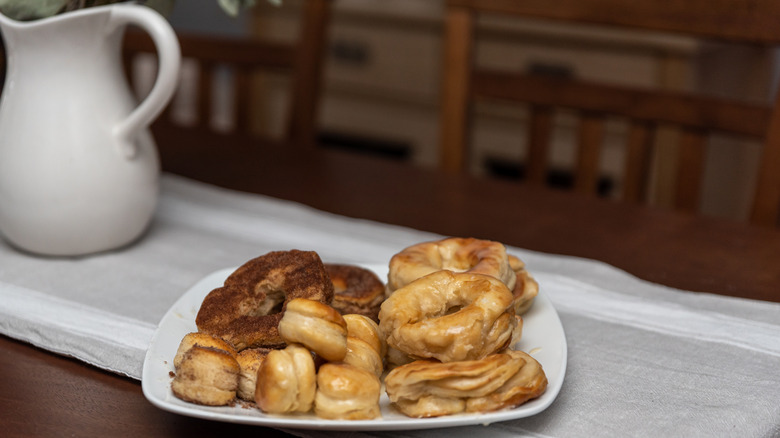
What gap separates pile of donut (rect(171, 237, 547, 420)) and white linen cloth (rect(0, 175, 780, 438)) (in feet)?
0.15

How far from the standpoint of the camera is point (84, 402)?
58 cm

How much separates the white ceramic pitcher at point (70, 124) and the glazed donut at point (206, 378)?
35 centimetres

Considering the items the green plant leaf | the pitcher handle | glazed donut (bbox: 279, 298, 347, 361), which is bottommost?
glazed donut (bbox: 279, 298, 347, 361)

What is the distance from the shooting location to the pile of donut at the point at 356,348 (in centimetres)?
50

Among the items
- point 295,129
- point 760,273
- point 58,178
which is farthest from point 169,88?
point 295,129

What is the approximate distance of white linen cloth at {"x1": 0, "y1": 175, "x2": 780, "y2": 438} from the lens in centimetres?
56

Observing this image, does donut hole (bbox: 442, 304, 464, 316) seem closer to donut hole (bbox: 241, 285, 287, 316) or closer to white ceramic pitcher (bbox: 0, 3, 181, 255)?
donut hole (bbox: 241, 285, 287, 316)

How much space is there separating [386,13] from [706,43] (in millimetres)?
997

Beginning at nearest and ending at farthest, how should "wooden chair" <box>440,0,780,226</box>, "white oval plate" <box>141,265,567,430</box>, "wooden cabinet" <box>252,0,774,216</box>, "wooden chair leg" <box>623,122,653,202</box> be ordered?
"white oval plate" <box>141,265,567,430</box> < "wooden chair" <box>440,0,780,226</box> < "wooden chair leg" <box>623,122,653,202</box> < "wooden cabinet" <box>252,0,774,216</box>

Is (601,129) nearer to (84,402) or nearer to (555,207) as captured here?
(555,207)

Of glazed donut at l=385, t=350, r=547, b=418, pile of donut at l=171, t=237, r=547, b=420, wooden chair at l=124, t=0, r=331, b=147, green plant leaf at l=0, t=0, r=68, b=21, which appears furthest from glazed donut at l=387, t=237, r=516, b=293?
wooden chair at l=124, t=0, r=331, b=147

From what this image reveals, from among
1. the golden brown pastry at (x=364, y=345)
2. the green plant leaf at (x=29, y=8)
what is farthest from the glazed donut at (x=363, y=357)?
the green plant leaf at (x=29, y=8)

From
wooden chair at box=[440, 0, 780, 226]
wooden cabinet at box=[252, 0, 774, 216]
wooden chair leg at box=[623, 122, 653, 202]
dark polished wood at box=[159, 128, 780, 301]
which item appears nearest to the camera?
dark polished wood at box=[159, 128, 780, 301]

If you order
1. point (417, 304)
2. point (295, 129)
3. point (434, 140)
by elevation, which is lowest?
point (434, 140)
